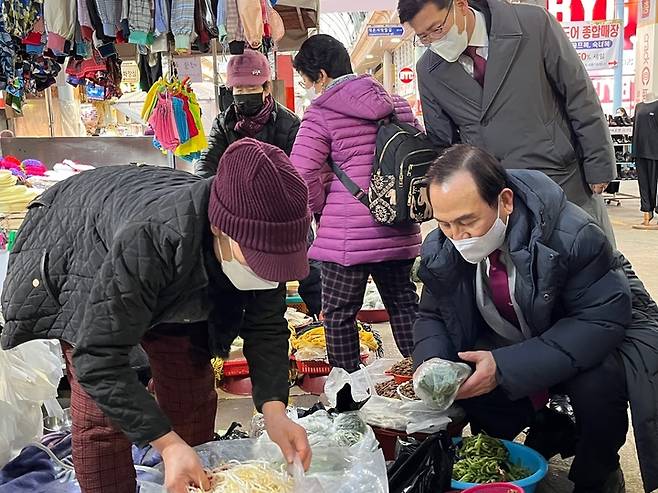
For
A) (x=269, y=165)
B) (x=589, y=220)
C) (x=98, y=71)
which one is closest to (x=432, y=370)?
(x=589, y=220)

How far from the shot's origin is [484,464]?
81.7 inches

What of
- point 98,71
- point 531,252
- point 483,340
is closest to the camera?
point 531,252

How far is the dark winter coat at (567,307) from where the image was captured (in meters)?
2.01

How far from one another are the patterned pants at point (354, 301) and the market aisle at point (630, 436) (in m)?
0.34

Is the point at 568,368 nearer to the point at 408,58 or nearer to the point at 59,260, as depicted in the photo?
the point at 59,260

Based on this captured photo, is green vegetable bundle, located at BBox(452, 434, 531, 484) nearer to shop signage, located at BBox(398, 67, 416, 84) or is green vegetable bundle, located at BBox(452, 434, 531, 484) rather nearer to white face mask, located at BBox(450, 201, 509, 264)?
white face mask, located at BBox(450, 201, 509, 264)

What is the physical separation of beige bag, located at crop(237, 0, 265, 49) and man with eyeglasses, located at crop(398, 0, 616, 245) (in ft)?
3.84

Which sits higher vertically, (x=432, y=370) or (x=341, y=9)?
(x=341, y=9)

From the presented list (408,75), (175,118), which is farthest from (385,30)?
(175,118)

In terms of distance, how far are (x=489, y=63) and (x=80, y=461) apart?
1.84 meters

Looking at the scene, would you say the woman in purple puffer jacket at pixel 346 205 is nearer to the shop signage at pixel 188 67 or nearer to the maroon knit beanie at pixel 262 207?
the maroon knit beanie at pixel 262 207

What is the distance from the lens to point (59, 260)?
5.63 feet

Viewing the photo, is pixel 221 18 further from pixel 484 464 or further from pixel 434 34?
pixel 484 464

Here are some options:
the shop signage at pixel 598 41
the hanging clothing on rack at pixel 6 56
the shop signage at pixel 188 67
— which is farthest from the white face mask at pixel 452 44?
the shop signage at pixel 598 41
